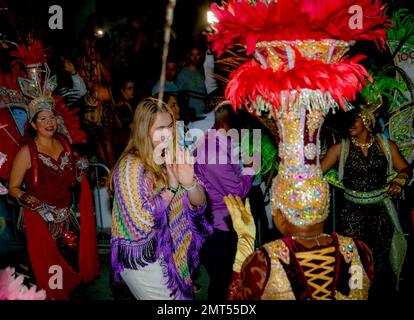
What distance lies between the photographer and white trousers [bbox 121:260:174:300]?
2477 millimetres

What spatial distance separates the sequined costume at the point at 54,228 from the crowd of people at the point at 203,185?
0.01 meters

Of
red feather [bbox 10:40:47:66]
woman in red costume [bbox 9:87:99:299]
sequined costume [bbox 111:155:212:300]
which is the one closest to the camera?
sequined costume [bbox 111:155:212:300]

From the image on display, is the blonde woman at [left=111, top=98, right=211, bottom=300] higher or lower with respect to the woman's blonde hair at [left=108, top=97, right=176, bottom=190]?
lower

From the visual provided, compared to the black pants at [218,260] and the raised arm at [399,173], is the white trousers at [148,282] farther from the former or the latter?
the raised arm at [399,173]

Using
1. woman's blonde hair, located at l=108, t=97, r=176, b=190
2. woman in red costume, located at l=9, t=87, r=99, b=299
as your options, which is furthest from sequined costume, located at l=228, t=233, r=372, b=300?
woman in red costume, located at l=9, t=87, r=99, b=299

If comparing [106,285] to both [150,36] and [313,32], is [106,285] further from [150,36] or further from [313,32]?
[150,36]

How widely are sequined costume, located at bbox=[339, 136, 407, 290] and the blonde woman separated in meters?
1.65

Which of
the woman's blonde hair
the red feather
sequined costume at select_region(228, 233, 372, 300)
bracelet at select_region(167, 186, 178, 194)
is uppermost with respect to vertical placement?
the red feather

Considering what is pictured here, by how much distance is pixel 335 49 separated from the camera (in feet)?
5.70

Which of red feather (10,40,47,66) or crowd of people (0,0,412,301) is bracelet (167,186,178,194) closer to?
crowd of people (0,0,412,301)

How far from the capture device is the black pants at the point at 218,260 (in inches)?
134

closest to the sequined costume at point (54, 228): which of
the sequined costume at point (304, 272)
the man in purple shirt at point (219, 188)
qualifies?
the man in purple shirt at point (219, 188)

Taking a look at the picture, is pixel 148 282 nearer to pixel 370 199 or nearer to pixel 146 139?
pixel 146 139
